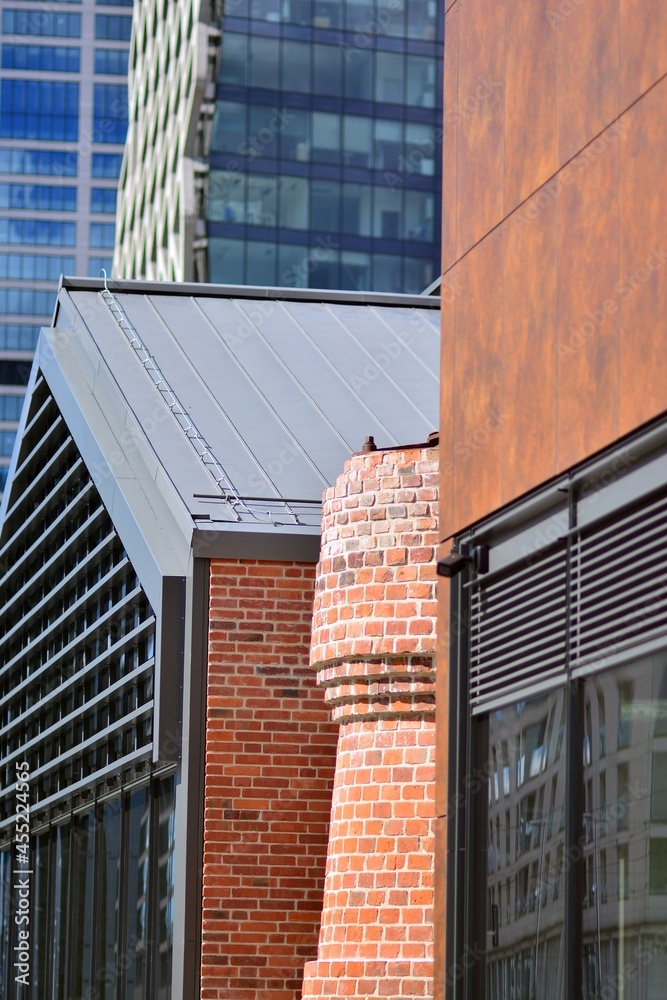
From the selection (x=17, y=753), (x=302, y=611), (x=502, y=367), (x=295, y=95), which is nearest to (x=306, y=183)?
(x=295, y=95)

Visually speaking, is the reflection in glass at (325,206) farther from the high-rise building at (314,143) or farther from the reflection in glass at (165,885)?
the reflection in glass at (165,885)

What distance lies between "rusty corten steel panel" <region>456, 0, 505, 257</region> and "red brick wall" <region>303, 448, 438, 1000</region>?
2409 millimetres

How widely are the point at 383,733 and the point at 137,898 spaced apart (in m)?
5.35

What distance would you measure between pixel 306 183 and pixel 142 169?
893cm

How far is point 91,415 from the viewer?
18.8 m

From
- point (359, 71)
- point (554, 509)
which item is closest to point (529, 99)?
point (554, 509)

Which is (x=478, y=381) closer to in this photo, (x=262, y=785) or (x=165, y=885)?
(x=262, y=785)

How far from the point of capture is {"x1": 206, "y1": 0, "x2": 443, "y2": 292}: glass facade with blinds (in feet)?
264

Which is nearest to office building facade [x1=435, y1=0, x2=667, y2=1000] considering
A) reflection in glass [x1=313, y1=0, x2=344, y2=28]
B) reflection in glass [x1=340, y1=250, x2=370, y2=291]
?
reflection in glass [x1=340, y1=250, x2=370, y2=291]

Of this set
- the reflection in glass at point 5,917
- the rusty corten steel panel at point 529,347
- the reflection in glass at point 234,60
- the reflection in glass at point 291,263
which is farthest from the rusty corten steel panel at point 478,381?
the reflection in glass at point 234,60

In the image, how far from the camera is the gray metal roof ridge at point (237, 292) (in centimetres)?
2080

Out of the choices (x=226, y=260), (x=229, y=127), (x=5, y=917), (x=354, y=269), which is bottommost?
(x=5, y=917)

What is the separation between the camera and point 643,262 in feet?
24.1

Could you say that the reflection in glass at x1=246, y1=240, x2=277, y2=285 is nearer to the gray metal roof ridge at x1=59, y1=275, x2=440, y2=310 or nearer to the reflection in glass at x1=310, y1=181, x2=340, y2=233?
the reflection in glass at x1=310, y1=181, x2=340, y2=233
